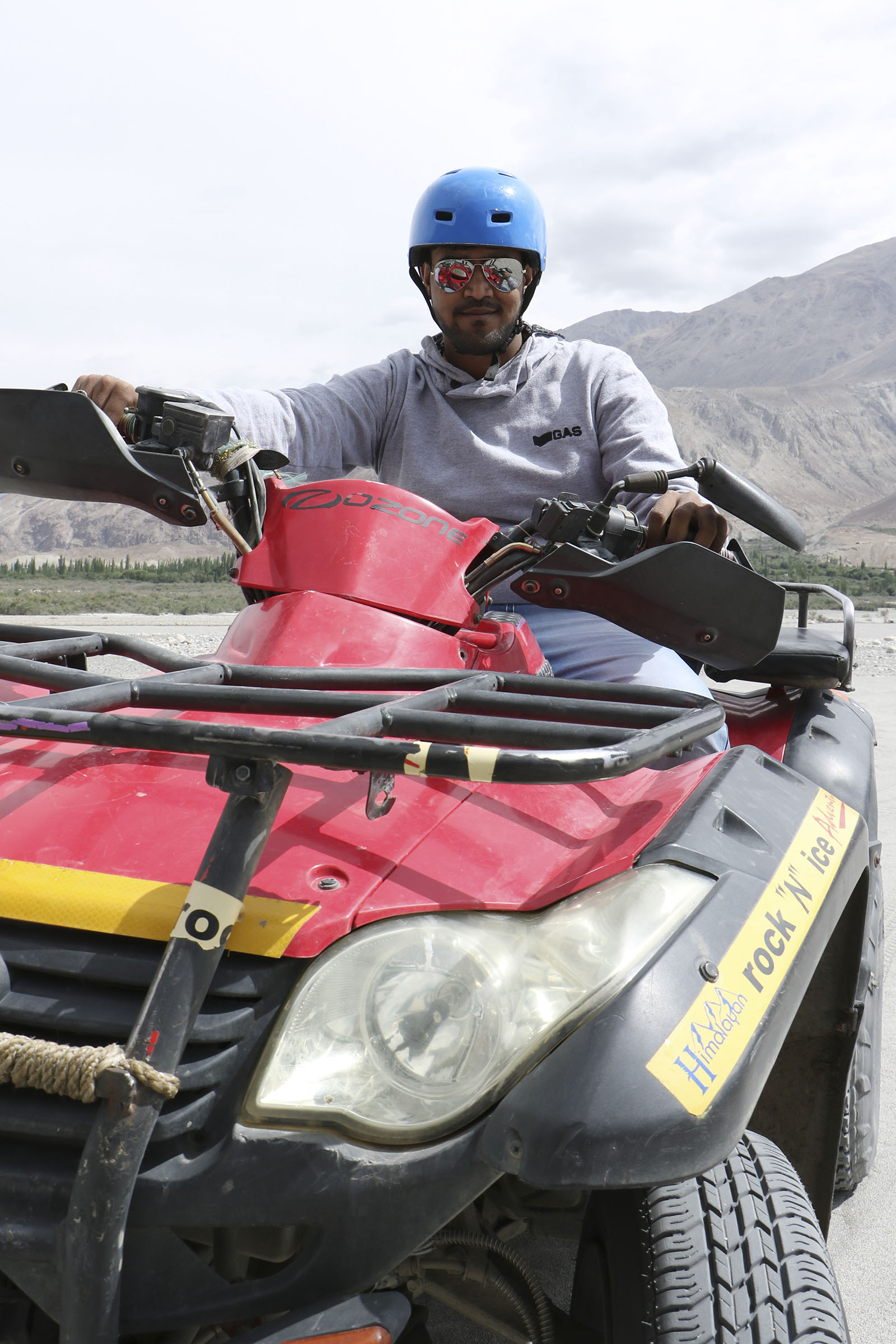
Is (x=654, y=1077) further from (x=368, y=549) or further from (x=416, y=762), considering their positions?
(x=368, y=549)

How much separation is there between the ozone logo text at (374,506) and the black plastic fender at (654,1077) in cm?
104

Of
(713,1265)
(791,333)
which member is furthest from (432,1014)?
(791,333)

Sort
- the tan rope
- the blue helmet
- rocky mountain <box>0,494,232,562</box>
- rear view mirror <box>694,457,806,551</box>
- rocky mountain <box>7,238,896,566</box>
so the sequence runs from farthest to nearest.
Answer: rocky mountain <box>7,238,896,566</box> < rocky mountain <box>0,494,232,562</box> < the blue helmet < rear view mirror <box>694,457,806,551</box> < the tan rope

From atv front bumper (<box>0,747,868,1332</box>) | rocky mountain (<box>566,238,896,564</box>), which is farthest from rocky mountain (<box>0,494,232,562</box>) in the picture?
atv front bumper (<box>0,747,868,1332</box>)

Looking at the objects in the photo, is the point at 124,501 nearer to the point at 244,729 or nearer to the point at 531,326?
the point at 244,729

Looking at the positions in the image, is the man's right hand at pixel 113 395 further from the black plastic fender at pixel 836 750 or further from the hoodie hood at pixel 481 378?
the black plastic fender at pixel 836 750

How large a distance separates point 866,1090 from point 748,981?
1402 mm

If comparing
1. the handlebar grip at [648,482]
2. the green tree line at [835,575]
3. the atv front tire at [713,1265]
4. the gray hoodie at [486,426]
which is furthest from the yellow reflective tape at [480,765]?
the green tree line at [835,575]

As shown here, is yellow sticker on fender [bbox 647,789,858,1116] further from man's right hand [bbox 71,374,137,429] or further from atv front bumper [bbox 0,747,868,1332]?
man's right hand [bbox 71,374,137,429]

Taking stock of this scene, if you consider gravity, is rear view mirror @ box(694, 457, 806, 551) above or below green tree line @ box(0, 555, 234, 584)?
above

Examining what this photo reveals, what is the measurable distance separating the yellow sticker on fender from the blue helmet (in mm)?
2218

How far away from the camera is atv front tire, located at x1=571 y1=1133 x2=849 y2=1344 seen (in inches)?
47.9

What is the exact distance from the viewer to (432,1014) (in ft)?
3.90

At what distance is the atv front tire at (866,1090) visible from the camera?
2.36 metres
